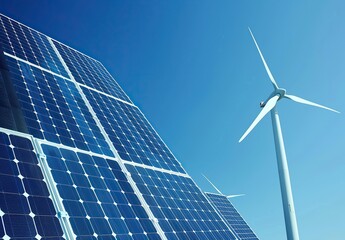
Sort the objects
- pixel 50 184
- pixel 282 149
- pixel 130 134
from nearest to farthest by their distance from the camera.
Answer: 1. pixel 50 184
2. pixel 282 149
3. pixel 130 134

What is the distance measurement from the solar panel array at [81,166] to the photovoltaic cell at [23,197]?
0.15ft

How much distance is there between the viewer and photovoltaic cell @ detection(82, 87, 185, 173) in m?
26.4

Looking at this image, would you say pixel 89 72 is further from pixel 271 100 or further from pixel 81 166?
pixel 271 100

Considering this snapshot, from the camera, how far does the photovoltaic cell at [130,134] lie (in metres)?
26.4

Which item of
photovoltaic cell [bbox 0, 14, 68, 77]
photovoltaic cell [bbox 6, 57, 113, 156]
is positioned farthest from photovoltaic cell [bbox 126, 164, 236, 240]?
photovoltaic cell [bbox 0, 14, 68, 77]

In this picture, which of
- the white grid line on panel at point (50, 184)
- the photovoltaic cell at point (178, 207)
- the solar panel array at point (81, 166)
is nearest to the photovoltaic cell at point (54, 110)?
the solar panel array at point (81, 166)

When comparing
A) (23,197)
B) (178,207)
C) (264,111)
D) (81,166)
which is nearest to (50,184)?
(23,197)

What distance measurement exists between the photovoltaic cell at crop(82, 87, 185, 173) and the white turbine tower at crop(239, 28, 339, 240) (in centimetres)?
874

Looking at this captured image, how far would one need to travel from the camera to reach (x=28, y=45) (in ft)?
95.6

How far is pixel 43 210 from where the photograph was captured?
45.9 feet

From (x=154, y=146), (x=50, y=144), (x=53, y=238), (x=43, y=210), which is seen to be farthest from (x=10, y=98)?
(x=154, y=146)

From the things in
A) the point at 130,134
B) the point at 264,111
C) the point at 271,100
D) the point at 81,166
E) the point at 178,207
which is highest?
the point at 271,100

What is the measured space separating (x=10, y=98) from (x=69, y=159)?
16.8 feet

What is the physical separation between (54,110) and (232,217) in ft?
119
